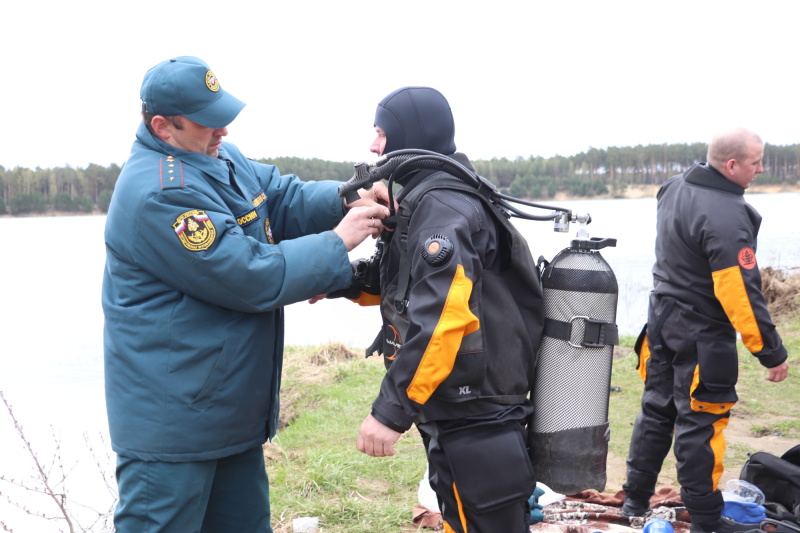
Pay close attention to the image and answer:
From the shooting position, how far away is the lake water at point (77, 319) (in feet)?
19.1

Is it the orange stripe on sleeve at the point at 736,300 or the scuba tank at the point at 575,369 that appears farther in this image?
the orange stripe on sleeve at the point at 736,300

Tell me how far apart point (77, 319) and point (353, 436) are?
401 inches

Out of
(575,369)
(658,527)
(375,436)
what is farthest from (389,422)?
(658,527)

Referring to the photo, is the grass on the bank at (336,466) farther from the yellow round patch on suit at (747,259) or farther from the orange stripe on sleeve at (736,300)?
the yellow round patch on suit at (747,259)

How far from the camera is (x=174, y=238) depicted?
93.7 inches

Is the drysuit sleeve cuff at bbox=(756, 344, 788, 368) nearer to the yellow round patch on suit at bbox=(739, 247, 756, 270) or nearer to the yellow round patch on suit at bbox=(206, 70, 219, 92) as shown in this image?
the yellow round patch on suit at bbox=(739, 247, 756, 270)

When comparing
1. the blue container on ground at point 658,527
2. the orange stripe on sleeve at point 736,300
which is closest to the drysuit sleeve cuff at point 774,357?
the orange stripe on sleeve at point 736,300

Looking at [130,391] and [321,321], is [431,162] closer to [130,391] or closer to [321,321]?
[130,391]

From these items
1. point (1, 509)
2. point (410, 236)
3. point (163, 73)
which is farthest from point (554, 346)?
point (1, 509)

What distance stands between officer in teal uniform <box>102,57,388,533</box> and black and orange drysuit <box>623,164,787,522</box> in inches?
81.8

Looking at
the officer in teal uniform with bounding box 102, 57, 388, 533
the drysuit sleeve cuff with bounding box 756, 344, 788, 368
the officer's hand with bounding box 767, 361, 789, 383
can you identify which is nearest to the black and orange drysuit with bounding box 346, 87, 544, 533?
the officer in teal uniform with bounding box 102, 57, 388, 533

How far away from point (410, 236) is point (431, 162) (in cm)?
29

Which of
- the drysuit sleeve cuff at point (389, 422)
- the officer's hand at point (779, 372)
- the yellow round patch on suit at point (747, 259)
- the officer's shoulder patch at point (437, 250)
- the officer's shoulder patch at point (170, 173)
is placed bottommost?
the officer's hand at point (779, 372)

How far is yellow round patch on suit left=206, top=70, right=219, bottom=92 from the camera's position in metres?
2.53
